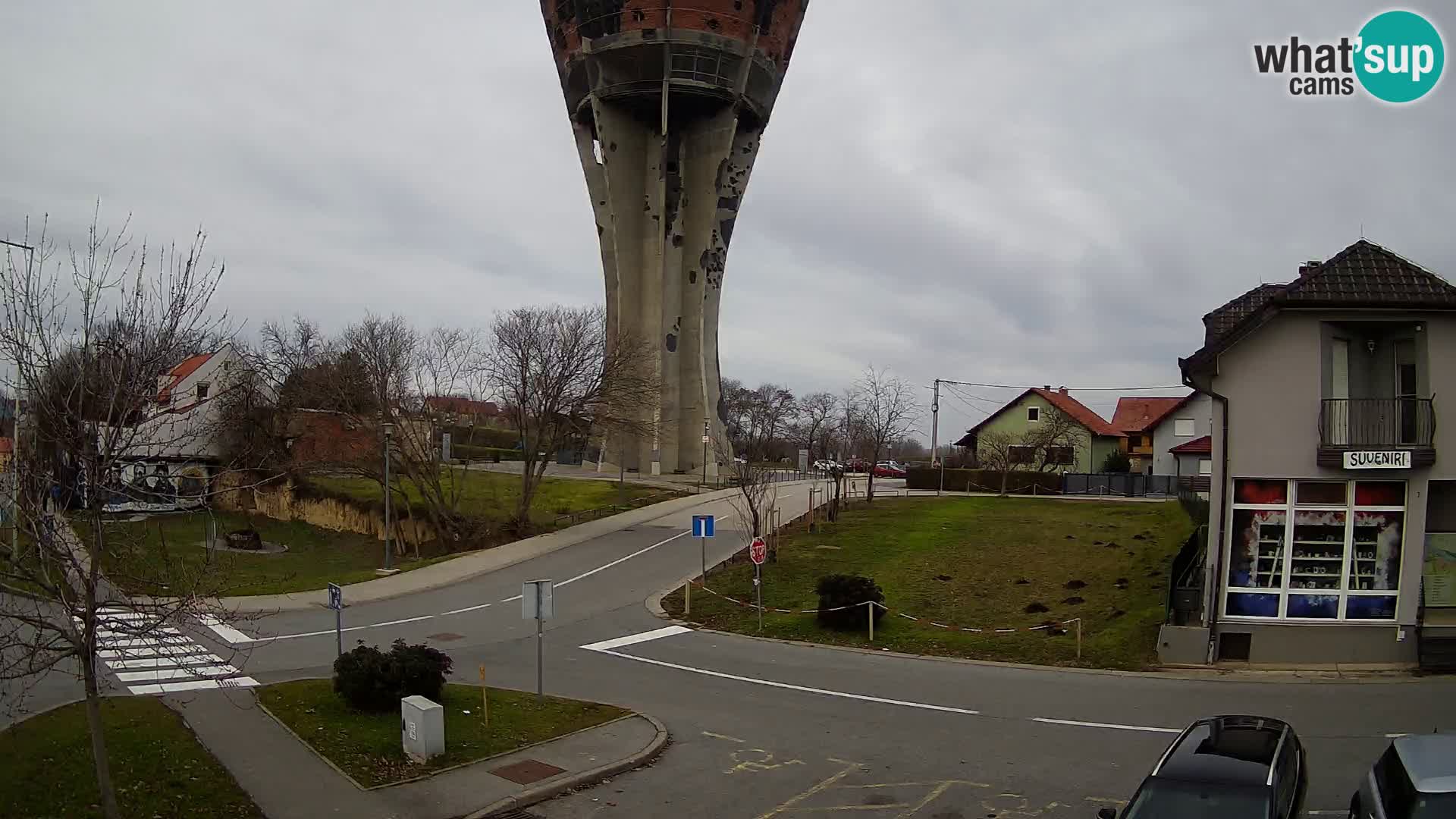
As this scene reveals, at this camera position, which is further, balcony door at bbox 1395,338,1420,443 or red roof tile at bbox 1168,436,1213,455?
red roof tile at bbox 1168,436,1213,455

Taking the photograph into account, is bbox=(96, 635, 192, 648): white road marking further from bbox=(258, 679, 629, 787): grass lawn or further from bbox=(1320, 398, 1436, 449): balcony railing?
bbox=(1320, 398, 1436, 449): balcony railing

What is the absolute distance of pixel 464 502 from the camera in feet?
154

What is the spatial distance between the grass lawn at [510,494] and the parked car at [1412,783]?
3371cm

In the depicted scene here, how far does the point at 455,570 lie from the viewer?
3039cm

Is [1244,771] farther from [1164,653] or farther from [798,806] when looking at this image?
[1164,653]

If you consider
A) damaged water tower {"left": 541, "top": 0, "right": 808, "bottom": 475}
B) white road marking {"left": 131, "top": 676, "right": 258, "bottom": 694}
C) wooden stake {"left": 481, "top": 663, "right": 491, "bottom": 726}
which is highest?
damaged water tower {"left": 541, "top": 0, "right": 808, "bottom": 475}

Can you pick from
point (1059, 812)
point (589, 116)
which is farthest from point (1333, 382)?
point (589, 116)

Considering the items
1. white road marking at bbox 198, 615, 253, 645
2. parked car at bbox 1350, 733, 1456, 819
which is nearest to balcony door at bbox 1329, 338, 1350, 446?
parked car at bbox 1350, 733, 1456, 819

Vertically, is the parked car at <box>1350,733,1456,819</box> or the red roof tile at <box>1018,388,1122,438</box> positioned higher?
the red roof tile at <box>1018,388,1122,438</box>

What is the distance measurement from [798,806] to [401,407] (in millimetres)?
32991

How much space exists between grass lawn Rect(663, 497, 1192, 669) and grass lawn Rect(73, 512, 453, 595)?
37.4 feet

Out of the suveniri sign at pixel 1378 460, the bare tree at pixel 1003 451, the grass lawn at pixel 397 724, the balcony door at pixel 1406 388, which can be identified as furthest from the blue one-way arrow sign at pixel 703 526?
the bare tree at pixel 1003 451

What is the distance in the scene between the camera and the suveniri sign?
1656 cm

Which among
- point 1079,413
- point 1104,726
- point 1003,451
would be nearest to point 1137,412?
point 1079,413
